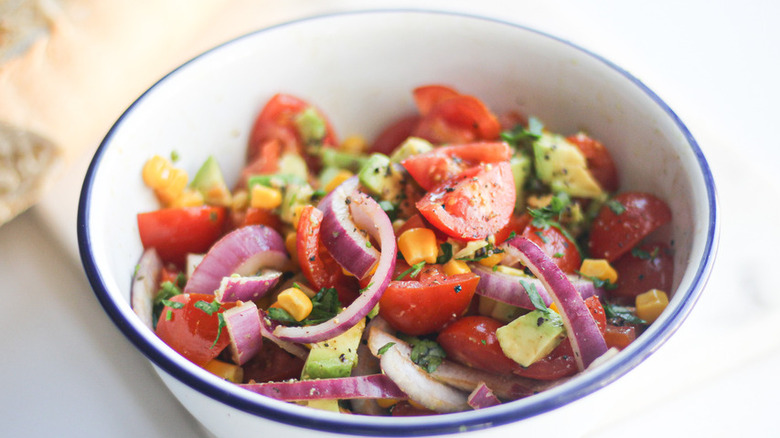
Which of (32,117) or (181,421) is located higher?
(32,117)

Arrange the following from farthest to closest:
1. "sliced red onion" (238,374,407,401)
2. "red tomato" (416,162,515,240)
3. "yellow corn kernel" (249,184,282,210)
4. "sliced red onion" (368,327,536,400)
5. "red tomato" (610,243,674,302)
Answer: "yellow corn kernel" (249,184,282,210), "red tomato" (610,243,674,302), "red tomato" (416,162,515,240), "sliced red onion" (368,327,536,400), "sliced red onion" (238,374,407,401)

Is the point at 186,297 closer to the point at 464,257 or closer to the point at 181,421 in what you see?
the point at 181,421

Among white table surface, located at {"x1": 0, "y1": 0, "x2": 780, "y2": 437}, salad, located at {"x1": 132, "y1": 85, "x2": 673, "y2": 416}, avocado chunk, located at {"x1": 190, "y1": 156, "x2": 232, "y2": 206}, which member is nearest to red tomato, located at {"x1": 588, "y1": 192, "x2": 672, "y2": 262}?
salad, located at {"x1": 132, "y1": 85, "x2": 673, "y2": 416}

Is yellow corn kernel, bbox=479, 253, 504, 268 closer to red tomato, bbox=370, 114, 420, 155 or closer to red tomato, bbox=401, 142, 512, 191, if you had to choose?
red tomato, bbox=401, 142, 512, 191

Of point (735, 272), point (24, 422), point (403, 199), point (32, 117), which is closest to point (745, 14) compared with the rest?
point (735, 272)

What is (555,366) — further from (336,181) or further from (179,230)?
(179,230)

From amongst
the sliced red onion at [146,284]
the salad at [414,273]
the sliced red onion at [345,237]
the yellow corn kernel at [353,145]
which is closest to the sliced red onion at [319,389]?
the salad at [414,273]
